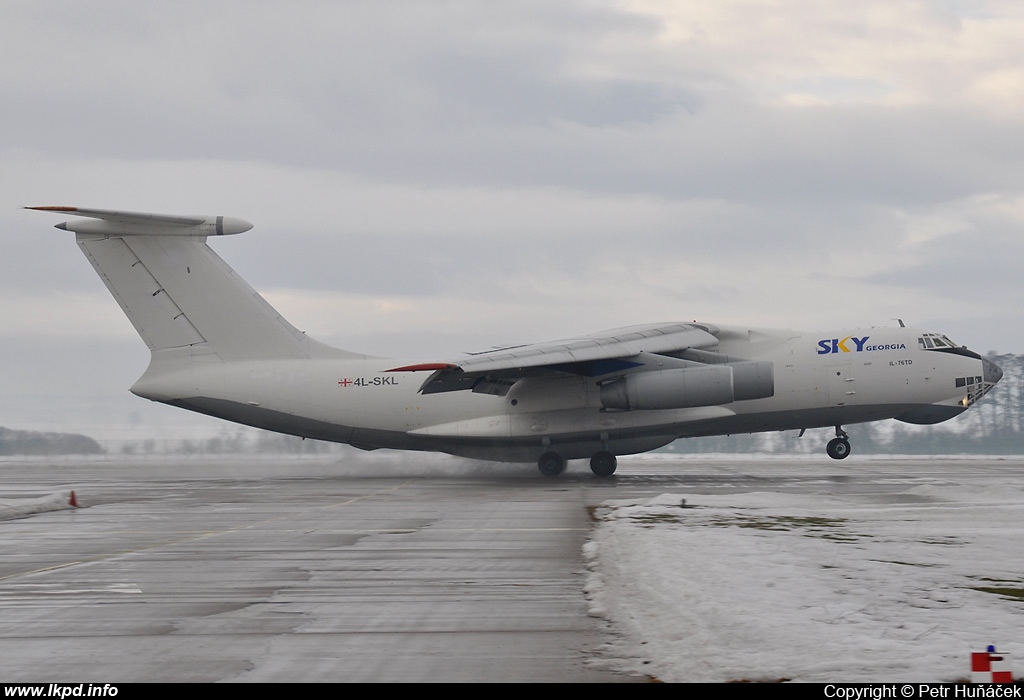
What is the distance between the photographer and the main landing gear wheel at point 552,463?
80.9 feet

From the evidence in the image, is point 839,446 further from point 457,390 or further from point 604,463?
point 457,390

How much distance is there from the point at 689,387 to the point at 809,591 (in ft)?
49.4

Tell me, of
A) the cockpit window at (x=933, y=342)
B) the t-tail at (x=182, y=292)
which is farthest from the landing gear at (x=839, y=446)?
the t-tail at (x=182, y=292)

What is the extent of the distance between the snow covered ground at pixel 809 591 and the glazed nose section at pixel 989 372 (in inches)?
446

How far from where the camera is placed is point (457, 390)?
76.7 feet

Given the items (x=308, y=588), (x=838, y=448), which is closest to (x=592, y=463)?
(x=838, y=448)

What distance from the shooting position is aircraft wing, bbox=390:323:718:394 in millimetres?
21625

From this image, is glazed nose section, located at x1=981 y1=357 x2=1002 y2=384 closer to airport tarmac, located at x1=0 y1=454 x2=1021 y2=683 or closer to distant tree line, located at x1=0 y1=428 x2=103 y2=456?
airport tarmac, located at x1=0 y1=454 x2=1021 y2=683

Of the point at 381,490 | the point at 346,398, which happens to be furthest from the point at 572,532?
the point at 346,398

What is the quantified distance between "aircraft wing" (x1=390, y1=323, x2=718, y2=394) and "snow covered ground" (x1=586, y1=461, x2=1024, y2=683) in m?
7.44

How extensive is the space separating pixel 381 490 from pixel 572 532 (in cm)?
969

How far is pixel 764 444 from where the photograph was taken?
49.4 meters

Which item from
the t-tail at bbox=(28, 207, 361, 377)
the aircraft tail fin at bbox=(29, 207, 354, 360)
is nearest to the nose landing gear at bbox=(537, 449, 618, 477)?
the aircraft tail fin at bbox=(29, 207, 354, 360)

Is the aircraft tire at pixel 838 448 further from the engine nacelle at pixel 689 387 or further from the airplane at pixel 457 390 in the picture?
the engine nacelle at pixel 689 387
